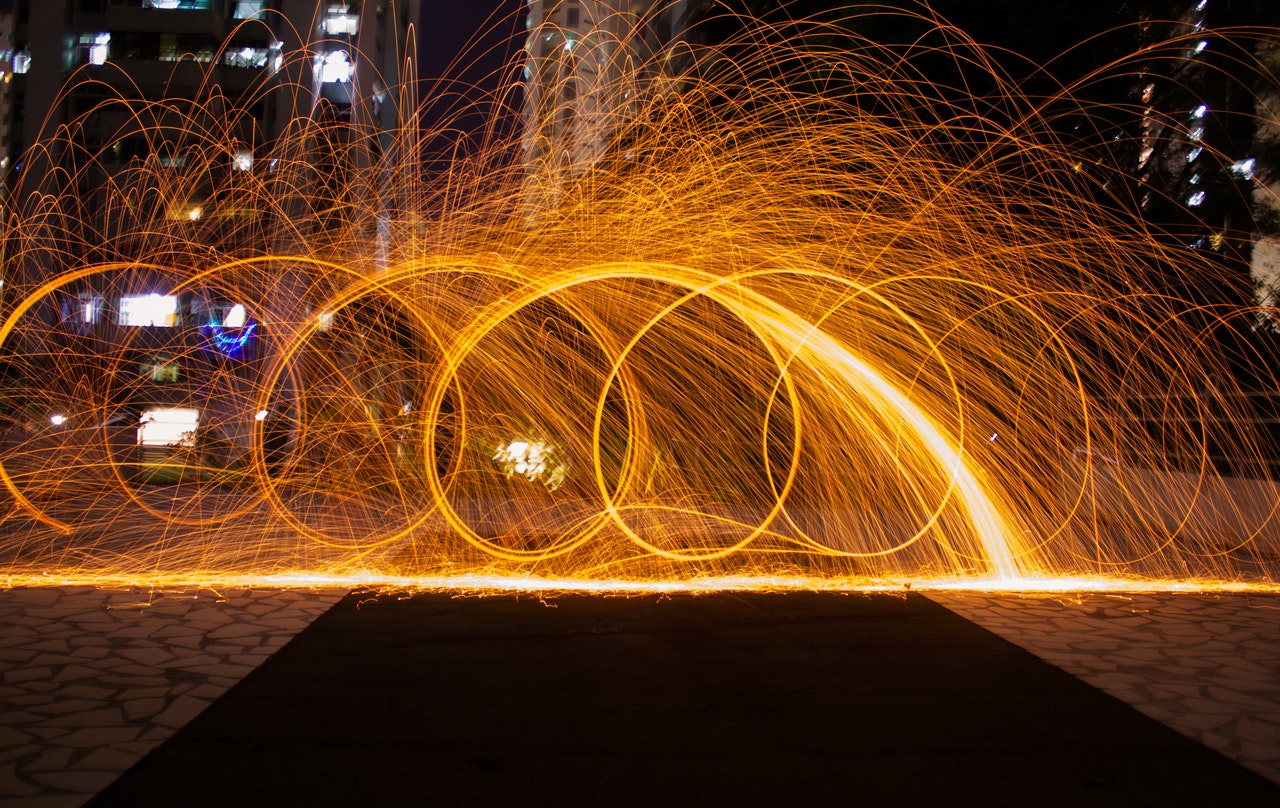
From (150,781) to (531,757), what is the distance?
120 centimetres

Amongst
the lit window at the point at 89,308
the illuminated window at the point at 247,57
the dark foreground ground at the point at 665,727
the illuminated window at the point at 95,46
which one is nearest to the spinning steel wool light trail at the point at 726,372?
the lit window at the point at 89,308

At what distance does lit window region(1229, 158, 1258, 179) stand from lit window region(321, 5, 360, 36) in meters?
29.7

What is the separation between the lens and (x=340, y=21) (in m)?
36.1

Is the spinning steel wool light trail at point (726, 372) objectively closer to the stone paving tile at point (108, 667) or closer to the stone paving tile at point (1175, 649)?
the stone paving tile at point (1175, 649)

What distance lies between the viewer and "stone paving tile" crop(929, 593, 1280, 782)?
3.90 m

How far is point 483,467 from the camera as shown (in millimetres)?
12680

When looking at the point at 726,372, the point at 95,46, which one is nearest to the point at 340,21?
the point at 95,46

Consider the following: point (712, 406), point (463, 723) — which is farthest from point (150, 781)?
point (712, 406)

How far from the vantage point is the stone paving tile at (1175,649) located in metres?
3.90

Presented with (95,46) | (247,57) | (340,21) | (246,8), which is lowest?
(247,57)

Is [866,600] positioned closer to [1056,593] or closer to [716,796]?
[1056,593]

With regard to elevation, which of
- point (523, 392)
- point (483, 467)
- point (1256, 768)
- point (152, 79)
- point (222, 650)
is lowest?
point (1256, 768)

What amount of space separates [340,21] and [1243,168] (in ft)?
107

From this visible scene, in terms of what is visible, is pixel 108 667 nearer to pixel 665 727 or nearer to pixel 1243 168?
pixel 665 727
